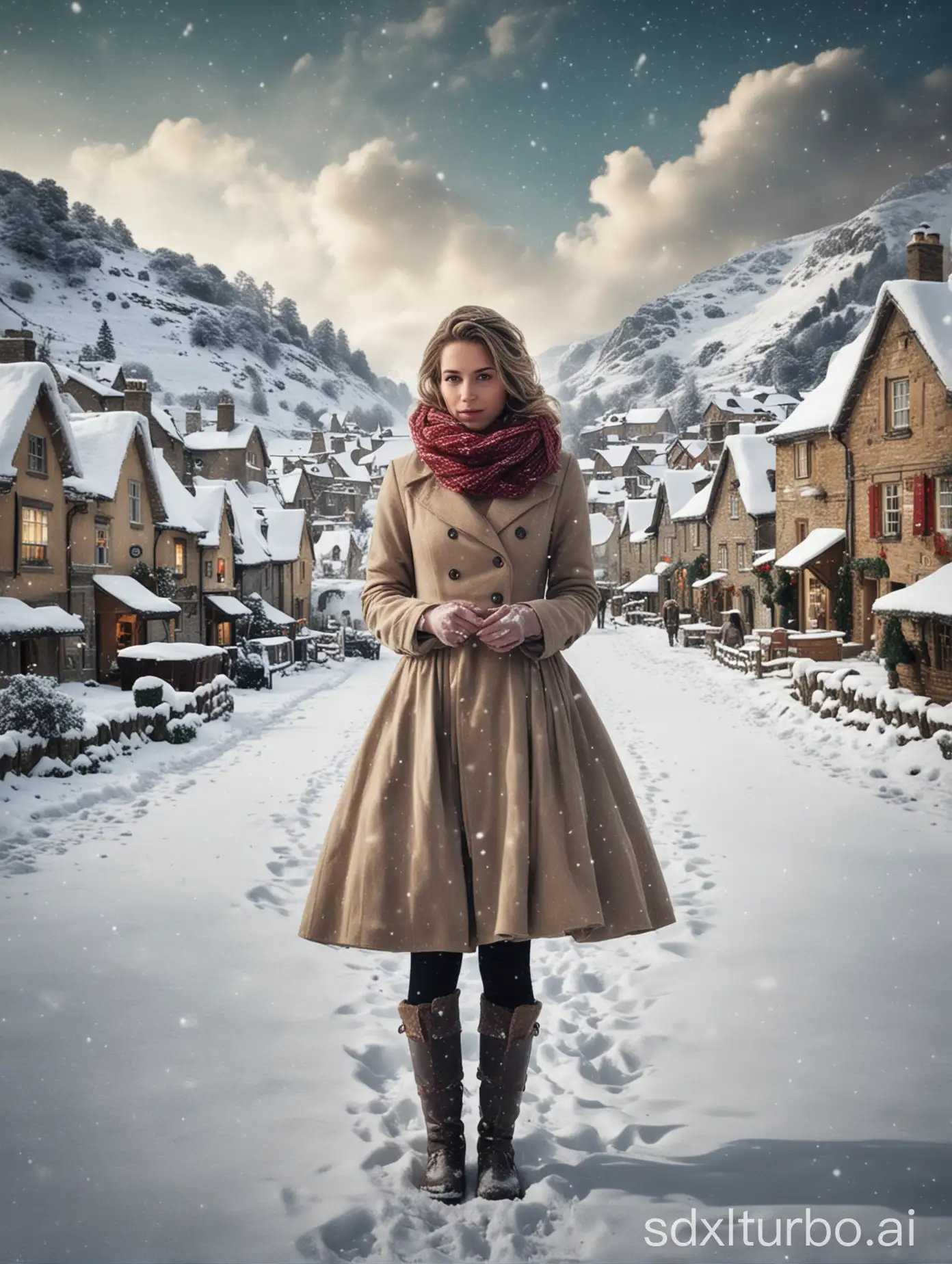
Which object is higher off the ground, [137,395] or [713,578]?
[137,395]

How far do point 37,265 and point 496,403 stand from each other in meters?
141

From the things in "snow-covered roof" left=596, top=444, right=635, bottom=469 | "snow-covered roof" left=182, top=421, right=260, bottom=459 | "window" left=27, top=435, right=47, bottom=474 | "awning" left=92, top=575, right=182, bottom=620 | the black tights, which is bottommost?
the black tights

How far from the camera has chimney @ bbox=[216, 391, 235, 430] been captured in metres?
41.7

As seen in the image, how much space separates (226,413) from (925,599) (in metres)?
37.2

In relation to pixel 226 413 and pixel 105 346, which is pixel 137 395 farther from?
pixel 105 346

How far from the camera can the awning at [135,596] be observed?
1998cm

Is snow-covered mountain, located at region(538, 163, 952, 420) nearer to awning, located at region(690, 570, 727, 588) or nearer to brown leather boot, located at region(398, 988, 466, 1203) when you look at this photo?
awning, located at region(690, 570, 727, 588)

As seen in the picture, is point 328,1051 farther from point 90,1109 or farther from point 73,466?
point 73,466

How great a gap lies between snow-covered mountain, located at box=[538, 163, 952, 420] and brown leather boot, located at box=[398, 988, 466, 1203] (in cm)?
9438

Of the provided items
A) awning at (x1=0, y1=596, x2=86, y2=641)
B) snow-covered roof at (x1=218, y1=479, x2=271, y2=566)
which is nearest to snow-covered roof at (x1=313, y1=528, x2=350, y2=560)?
snow-covered roof at (x1=218, y1=479, x2=271, y2=566)

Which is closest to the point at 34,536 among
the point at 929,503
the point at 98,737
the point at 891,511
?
the point at 98,737

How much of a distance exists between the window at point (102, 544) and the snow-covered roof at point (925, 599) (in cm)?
1705

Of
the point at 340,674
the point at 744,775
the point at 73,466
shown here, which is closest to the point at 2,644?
the point at 73,466

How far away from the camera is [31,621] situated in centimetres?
1551
